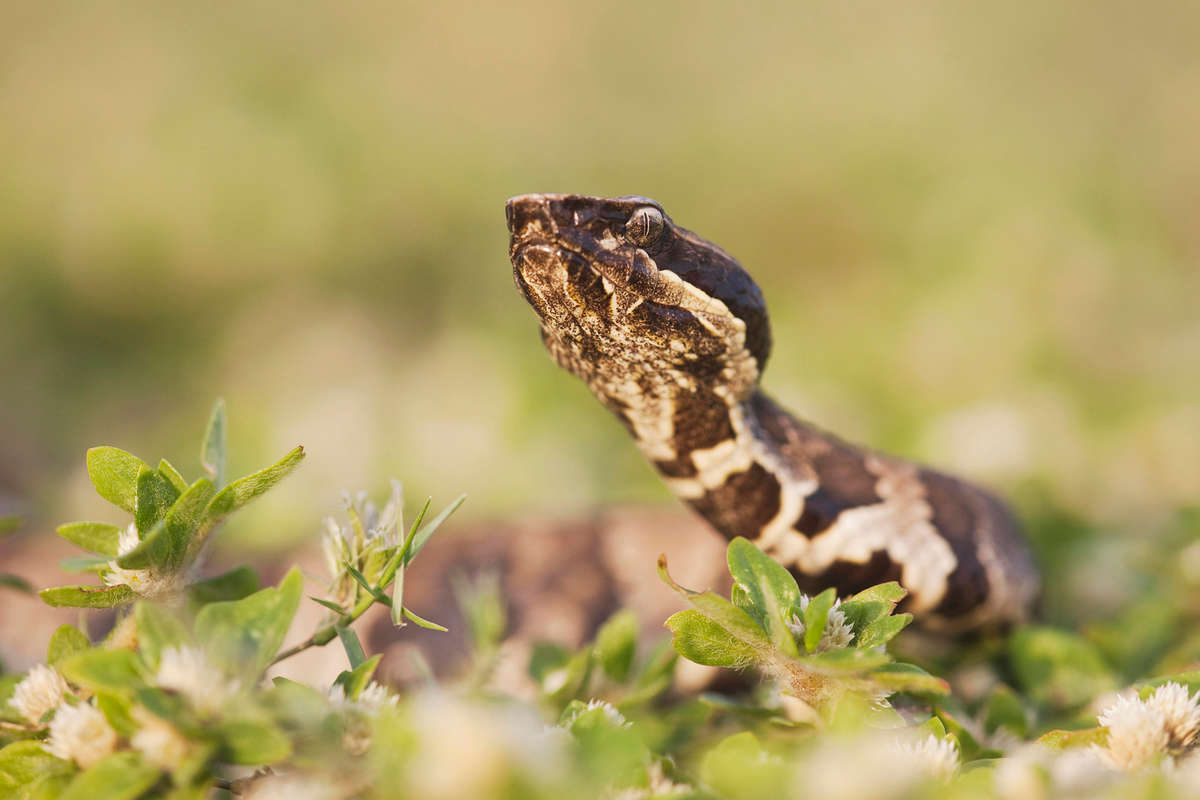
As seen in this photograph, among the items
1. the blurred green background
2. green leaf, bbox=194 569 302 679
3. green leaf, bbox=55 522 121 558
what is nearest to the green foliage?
green leaf, bbox=194 569 302 679

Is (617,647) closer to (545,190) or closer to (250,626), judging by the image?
(250,626)

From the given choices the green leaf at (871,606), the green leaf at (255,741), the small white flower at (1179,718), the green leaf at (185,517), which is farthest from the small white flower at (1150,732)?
the green leaf at (185,517)

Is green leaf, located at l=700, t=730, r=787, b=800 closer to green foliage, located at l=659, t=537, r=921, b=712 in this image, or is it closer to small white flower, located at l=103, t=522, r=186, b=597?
green foliage, located at l=659, t=537, r=921, b=712

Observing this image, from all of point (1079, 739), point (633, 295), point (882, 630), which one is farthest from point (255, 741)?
point (1079, 739)

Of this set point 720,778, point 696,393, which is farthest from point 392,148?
point 720,778

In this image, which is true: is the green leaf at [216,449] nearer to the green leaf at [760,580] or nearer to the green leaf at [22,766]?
the green leaf at [22,766]

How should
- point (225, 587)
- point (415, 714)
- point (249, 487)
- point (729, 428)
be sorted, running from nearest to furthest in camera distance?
point (415, 714), point (249, 487), point (225, 587), point (729, 428)

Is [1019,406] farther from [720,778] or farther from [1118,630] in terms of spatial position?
[720,778]
